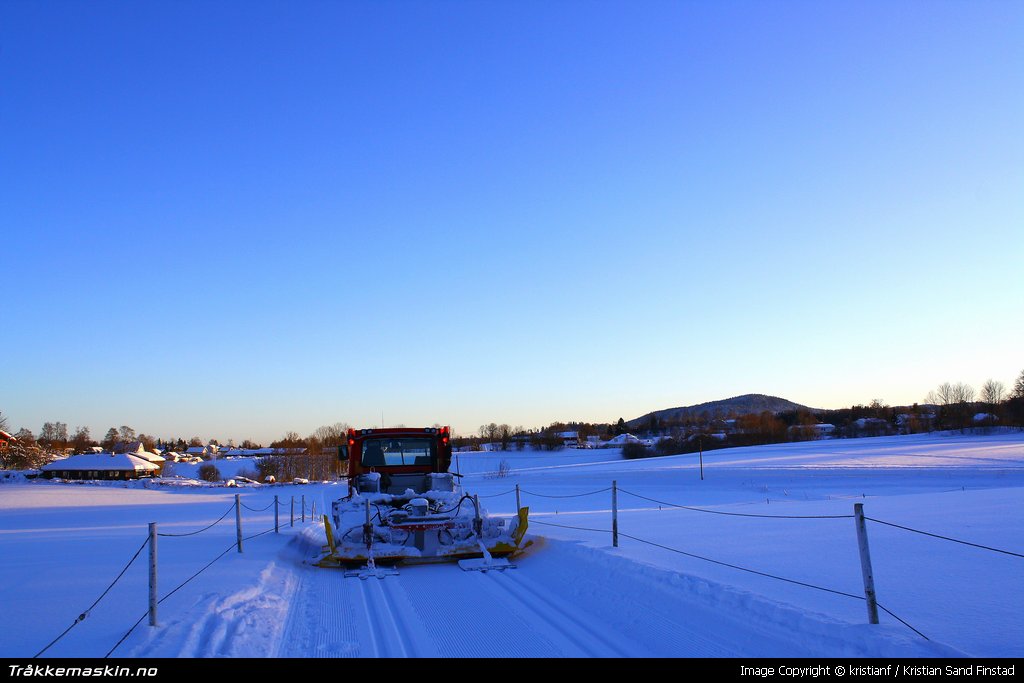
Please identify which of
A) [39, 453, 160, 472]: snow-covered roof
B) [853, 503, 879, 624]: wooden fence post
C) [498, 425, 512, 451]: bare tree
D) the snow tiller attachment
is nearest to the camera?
[853, 503, 879, 624]: wooden fence post

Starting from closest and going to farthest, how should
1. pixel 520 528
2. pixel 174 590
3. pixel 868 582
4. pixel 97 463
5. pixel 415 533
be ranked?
pixel 868 582 < pixel 174 590 < pixel 415 533 < pixel 520 528 < pixel 97 463

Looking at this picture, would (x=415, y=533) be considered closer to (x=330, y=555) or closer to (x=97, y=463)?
(x=330, y=555)

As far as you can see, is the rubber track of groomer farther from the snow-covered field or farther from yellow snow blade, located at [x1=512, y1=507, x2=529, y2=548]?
yellow snow blade, located at [x1=512, y1=507, x2=529, y2=548]

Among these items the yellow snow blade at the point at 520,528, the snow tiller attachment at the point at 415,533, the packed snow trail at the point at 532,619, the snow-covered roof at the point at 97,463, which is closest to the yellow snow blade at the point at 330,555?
the snow tiller attachment at the point at 415,533

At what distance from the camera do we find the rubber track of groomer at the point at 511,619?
19.3 ft

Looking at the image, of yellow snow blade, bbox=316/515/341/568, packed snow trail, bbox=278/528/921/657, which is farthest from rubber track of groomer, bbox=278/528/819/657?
yellow snow blade, bbox=316/515/341/568

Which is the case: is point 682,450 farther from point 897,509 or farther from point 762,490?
point 897,509

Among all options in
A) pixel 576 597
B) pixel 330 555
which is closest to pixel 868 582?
pixel 576 597

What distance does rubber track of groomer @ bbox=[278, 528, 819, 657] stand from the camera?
5887 mm

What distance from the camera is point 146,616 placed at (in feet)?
22.3

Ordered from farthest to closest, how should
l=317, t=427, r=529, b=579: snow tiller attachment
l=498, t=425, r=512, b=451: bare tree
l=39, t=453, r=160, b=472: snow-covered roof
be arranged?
l=498, t=425, r=512, b=451: bare tree → l=39, t=453, r=160, b=472: snow-covered roof → l=317, t=427, r=529, b=579: snow tiller attachment

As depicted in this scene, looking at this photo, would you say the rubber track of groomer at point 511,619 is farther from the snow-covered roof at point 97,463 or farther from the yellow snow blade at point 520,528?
the snow-covered roof at point 97,463

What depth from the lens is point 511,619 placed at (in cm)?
707
